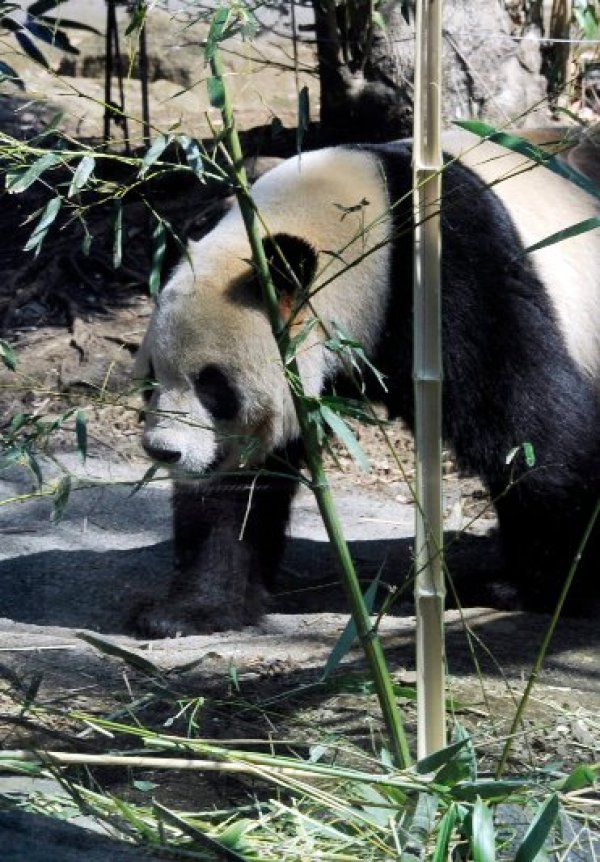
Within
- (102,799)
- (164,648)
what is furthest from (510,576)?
(102,799)

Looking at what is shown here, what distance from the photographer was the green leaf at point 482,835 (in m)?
1.89

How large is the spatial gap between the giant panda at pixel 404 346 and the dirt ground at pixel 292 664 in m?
0.26

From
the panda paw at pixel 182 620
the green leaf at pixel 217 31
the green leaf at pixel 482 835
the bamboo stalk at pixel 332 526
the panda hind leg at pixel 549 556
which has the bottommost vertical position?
the panda paw at pixel 182 620

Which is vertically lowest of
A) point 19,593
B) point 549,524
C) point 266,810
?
point 19,593

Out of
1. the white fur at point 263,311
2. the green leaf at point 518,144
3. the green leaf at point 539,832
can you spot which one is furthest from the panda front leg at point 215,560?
the green leaf at point 539,832

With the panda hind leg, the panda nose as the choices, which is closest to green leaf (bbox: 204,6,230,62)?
the panda nose

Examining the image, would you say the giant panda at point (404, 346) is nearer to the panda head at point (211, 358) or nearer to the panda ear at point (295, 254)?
the panda head at point (211, 358)

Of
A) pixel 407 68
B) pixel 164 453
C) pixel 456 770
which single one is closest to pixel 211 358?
pixel 164 453

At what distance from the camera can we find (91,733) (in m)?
2.78

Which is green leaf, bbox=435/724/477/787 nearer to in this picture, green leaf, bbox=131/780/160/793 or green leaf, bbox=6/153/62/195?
green leaf, bbox=131/780/160/793

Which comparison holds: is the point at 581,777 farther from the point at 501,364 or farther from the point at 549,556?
the point at 549,556

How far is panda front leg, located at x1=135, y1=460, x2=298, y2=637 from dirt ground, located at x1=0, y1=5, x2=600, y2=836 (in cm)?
12

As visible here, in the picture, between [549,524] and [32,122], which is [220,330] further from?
[32,122]

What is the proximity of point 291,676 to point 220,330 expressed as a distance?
1.22m
